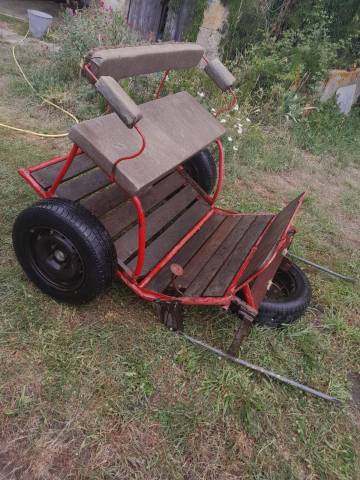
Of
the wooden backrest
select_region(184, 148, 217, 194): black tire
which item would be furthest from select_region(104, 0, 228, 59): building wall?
the wooden backrest

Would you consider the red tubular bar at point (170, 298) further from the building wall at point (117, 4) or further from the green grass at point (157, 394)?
the building wall at point (117, 4)

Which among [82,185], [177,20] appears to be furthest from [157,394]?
[177,20]

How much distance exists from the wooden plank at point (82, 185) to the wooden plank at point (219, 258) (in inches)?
38.1

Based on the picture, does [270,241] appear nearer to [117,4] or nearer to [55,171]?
[55,171]

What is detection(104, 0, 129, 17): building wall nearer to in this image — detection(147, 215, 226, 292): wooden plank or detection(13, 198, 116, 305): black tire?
detection(147, 215, 226, 292): wooden plank

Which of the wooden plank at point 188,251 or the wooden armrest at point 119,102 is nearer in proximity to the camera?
the wooden armrest at point 119,102

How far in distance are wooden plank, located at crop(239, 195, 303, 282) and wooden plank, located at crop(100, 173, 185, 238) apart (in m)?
0.91

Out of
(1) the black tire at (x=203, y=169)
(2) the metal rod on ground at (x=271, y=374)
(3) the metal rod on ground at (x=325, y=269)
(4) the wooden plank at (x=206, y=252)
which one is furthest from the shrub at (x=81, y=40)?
(2) the metal rod on ground at (x=271, y=374)

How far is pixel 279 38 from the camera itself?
25.4 ft

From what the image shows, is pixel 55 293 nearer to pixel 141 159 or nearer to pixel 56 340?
pixel 56 340

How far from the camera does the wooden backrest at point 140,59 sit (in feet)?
6.86

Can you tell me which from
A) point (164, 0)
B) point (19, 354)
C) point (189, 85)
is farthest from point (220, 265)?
point (164, 0)

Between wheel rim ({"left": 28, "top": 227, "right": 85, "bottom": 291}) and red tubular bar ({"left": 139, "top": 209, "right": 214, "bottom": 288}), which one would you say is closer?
wheel rim ({"left": 28, "top": 227, "right": 85, "bottom": 291})

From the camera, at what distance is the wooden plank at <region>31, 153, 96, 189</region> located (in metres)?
2.75
